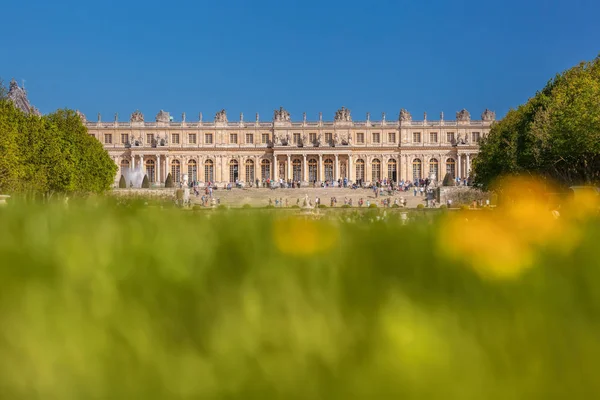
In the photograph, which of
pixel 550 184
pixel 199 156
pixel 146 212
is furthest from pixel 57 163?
pixel 199 156

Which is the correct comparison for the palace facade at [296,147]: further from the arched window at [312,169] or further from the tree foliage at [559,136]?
the tree foliage at [559,136]

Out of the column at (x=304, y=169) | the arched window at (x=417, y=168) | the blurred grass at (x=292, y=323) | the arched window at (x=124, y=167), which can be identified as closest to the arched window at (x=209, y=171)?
the arched window at (x=124, y=167)

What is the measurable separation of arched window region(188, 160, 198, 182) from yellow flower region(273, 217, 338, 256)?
3516 inches

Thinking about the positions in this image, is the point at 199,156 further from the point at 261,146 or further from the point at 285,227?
the point at 285,227

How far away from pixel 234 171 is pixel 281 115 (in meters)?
10.4

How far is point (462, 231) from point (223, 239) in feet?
2.95

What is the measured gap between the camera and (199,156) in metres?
90.4

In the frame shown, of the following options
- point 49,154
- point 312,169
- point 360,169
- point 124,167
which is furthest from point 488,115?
point 49,154

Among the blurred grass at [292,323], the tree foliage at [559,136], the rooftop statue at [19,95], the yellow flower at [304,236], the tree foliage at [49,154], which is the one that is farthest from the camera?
the rooftop statue at [19,95]

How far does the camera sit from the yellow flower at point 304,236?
2.22 metres

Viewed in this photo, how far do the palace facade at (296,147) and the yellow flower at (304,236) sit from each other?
281 ft

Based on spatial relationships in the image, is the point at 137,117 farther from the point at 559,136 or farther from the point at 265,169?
the point at 559,136

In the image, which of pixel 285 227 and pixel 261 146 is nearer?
pixel 285 227

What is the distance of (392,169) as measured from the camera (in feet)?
295
